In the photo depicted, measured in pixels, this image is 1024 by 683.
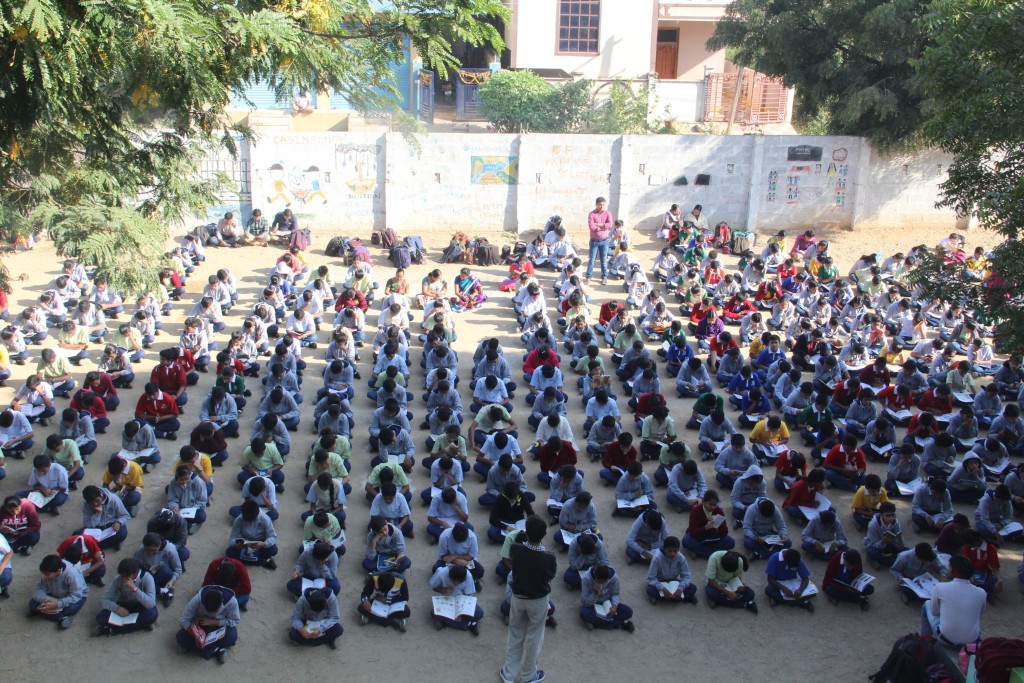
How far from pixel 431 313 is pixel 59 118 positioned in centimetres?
889

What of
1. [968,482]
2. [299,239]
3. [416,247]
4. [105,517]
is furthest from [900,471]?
[299,239]

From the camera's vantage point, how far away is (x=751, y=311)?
16.7 meters

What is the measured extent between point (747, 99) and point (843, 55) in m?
6.70

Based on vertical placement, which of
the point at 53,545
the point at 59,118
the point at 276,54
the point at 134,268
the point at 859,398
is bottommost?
the point at 53,545

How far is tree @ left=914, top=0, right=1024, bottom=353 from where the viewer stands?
8.82 meters

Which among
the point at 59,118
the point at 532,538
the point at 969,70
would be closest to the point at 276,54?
the point at 59,118

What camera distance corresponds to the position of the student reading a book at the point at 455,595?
28.2ft

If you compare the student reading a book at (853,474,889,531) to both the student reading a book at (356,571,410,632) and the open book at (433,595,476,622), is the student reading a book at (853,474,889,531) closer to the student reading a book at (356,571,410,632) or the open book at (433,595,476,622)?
the open book at (433,595,476,622)

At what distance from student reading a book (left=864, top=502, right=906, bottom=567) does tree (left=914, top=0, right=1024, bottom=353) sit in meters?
1.98

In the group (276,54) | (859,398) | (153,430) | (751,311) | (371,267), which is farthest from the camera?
(371,267)

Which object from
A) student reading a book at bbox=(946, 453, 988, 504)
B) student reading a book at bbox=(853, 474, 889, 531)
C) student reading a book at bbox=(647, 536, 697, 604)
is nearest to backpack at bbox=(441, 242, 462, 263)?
student reading a book at bbox=(853, 474, 889, 531)

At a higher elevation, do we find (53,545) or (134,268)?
(134,268)

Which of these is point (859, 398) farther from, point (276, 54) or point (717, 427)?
point (276, 54)

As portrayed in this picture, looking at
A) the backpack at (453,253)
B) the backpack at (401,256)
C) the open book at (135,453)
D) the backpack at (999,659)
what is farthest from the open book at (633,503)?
the backpack at (453,253)
